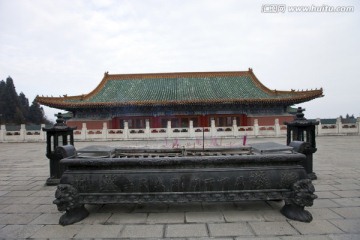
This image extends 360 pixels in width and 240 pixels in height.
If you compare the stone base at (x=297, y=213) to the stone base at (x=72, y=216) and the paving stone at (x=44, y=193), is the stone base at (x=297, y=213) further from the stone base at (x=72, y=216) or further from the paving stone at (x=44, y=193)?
the paving stone at (x=44, y=193)

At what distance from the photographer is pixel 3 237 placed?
2434mm

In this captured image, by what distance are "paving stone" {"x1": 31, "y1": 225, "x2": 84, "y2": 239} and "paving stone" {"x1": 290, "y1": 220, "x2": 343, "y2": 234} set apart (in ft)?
8.47

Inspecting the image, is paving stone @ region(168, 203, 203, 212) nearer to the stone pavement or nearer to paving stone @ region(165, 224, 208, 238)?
the stone pavement

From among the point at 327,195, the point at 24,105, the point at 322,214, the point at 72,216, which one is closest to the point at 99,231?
the point at 72,216

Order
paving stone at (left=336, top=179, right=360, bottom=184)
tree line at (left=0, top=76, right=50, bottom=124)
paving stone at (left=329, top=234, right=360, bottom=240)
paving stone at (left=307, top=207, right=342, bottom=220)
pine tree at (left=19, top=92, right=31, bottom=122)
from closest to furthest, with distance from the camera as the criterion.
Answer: paving stone at (left=329, top=234, right=360, bottom=240) → paving stone at (left=307, top=207, right=342, bottom=220) → paving stone at (left=336, top=179, right=360, bottom=184) → tree line at (left=0, top=76, right=50, bottom=124) → pine tree at (left=19, top=92, right=31, bottom=122)

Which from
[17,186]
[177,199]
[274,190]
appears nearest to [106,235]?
[177,199]

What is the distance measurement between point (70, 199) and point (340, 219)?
3372mm

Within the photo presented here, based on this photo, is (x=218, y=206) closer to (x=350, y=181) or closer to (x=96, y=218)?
(x=96, y=218)

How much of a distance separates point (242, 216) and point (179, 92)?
16.9 metres

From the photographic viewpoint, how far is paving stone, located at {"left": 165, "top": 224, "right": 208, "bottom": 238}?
95.0 inches

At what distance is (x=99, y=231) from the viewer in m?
2.53

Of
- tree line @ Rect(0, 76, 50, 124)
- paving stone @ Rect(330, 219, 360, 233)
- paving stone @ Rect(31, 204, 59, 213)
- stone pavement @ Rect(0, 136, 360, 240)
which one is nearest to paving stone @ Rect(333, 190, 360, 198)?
stone pavement @ Rect(0, 136, 360, 240)

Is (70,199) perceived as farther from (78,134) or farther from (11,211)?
(78,134)

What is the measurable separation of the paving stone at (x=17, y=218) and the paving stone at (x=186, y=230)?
73.4 inches
